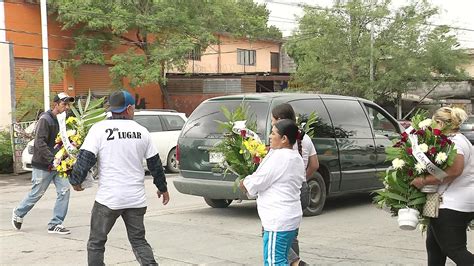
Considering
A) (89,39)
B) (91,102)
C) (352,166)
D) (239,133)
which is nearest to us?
(239,133)

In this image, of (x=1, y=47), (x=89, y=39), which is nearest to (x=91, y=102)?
(x=1, y=47)

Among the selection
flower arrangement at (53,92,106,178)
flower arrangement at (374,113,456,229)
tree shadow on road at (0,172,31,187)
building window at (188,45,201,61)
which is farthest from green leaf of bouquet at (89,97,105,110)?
building window at (188,45,201,61)

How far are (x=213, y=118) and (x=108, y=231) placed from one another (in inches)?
158

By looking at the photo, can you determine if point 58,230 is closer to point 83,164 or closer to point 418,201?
point 83,164

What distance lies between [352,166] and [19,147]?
10534mm

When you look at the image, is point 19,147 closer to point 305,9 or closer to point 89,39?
point 89,39

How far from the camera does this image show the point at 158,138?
16.0 meters

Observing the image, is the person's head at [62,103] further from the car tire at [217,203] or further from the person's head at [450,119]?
the person's head at [450,119]

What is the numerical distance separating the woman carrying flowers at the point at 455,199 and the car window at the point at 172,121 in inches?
487

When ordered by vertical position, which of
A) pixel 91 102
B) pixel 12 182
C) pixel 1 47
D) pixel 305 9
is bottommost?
pixel 12 182

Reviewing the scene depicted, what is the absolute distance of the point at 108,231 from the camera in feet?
16.4

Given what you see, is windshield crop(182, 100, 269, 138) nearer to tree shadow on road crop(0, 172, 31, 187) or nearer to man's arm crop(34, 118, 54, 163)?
man's arm crop(34, 118, 54, 163)

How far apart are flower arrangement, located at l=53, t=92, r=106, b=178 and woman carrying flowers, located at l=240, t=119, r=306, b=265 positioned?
2.44 meters

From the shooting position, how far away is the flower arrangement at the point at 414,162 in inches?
176
